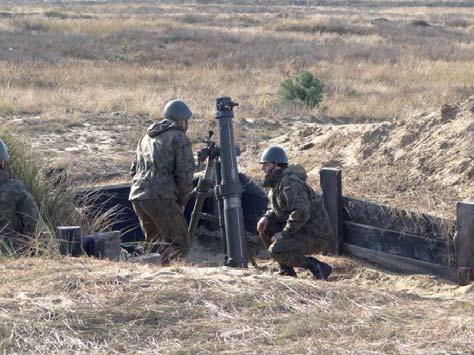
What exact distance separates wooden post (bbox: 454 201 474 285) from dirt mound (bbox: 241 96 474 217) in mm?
1064

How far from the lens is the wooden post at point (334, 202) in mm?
9273

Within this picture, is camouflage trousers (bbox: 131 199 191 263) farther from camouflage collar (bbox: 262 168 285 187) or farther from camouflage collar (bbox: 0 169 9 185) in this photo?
camouflage collar (bbox: 0 169 9 185)

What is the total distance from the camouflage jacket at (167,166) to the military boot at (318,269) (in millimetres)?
1265

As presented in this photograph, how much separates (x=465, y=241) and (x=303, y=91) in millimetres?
11125

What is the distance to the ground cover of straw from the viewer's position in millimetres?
5082

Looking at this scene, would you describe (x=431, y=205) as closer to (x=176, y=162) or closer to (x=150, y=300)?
(x=176, y=162)

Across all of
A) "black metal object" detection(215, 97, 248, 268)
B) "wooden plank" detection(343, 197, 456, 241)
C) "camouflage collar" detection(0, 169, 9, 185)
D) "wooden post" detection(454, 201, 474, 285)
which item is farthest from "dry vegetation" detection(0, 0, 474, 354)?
"camouflage collar" detection(0, 169, 9, 185)

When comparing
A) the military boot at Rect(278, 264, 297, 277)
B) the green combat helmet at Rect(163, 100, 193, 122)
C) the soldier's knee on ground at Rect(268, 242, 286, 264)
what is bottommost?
the military boot at Rect(278, 264, 297, 277)

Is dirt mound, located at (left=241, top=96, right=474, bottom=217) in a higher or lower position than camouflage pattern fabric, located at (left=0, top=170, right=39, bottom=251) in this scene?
lower

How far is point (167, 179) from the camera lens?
8.69m

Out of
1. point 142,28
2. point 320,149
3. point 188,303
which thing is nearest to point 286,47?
point 142,28

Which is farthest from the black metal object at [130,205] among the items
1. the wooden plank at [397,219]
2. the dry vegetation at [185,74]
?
the dry vegetation at [185,74]

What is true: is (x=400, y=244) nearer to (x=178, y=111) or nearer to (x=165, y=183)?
(x=165, y=183)

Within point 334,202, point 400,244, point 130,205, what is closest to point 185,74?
point 130,205
